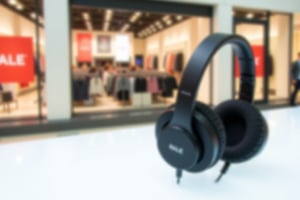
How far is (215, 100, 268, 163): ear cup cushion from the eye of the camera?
0.86 meters

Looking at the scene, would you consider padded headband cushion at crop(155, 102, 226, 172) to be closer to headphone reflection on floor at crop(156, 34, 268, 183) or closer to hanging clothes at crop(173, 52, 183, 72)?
headphone reflection on floor at crop(156, 34, 268, 183)

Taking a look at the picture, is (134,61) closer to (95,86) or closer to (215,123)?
(95,86)

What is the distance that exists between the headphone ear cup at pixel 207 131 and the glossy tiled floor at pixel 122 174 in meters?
0.10

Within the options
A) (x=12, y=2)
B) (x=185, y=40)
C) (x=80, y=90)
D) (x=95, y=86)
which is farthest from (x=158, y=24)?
(x=80, y=90)

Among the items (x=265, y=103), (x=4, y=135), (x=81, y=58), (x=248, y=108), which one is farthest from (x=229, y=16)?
(x=81, y=58)

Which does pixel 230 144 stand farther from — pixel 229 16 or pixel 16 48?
pixel 229 16

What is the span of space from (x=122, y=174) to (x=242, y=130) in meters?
0.44

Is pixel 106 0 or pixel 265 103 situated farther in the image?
pixel 265 103

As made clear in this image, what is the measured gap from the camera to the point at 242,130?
0.95m

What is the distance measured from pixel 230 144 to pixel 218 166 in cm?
9

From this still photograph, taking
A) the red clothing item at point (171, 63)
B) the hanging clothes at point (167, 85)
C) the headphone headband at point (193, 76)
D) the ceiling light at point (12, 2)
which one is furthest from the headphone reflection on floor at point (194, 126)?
the red clothing item at point (171, 63)

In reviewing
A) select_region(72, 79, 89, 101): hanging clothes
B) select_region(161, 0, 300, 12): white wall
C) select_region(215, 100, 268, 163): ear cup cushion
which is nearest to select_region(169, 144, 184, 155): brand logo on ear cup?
select_region(215, 100, 268, 163): ear cup cushion

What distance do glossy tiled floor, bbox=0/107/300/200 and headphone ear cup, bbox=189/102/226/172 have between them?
0.10 metres

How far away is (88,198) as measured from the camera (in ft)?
2.29
